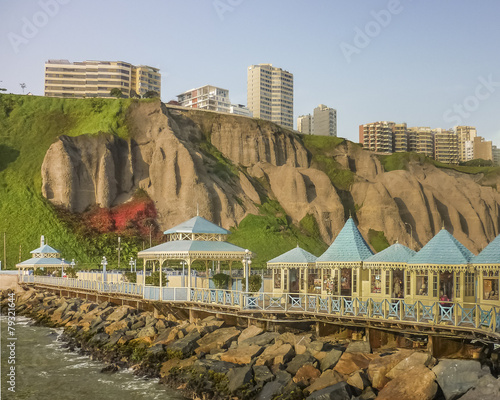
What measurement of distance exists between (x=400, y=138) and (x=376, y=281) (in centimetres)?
16414

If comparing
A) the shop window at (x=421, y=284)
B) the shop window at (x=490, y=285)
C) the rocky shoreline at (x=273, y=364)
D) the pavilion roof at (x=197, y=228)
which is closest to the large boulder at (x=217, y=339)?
the rocky shoreline at (x=273, y=364)

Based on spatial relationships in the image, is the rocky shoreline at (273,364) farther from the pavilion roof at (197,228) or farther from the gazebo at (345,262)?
the pavilion roof at (197,228)

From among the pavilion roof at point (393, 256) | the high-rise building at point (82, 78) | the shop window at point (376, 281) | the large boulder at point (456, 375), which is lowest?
the large boulder at point (456, 375)

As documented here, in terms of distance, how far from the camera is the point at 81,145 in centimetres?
8088

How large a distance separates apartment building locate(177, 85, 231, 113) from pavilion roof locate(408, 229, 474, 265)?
157007 mm

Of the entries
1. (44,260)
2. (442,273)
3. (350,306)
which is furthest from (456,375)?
(44,260)

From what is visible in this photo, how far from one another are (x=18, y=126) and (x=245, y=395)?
78438 millimetres

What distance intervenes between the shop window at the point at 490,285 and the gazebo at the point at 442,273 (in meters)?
0.62

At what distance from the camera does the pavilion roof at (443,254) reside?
2389 centimetres

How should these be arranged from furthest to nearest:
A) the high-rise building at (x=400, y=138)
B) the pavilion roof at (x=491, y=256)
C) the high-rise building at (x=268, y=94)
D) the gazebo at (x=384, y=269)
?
the high-rise building at (x=268, y=94), the high-rise building at (x=400, y=138), the gazebo at (x=384, y=269), the pavilion roof at (x=491, y=256)

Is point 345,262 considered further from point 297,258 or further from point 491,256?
point 491,256

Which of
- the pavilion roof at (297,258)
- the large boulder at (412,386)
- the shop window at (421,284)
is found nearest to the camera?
the large boulder at (412,386)

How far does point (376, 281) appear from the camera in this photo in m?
27.7

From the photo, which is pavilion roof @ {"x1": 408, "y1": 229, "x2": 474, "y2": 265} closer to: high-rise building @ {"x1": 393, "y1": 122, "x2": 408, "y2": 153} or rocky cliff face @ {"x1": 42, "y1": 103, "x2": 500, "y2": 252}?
rocky cliff face @ {"x1": 42, "y1": 103, "x2": 500, "y2": 252}
